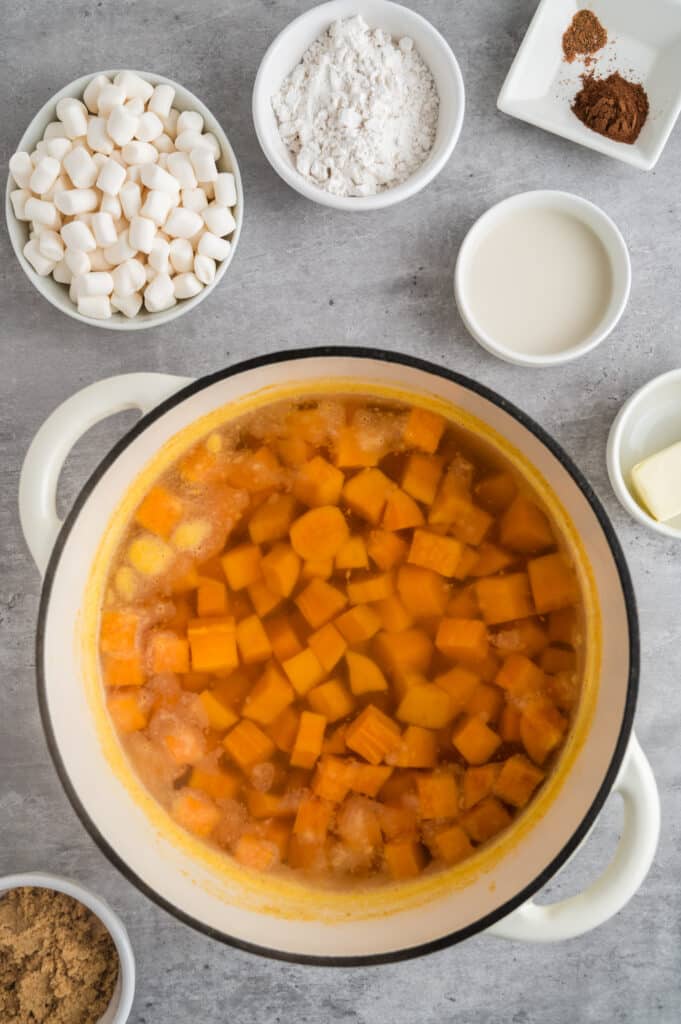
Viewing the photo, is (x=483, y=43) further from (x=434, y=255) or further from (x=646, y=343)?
(x=646, y=343)

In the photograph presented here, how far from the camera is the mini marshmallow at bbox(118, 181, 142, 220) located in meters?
1.20

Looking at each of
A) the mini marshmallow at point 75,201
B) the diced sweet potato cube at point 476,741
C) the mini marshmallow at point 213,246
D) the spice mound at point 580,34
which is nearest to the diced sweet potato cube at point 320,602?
the diced sweet potato cube at point 476,741

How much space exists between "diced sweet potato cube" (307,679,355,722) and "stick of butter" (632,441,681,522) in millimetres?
467

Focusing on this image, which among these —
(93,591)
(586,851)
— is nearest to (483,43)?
(93,591)

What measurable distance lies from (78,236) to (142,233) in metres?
0.08

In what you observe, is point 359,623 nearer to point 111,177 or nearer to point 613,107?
point 111,177

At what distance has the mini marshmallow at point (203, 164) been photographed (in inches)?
47.2

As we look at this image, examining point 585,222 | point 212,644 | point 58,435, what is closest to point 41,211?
point 58,435

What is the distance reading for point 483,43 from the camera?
1.28 metres

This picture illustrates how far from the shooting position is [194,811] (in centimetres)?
122

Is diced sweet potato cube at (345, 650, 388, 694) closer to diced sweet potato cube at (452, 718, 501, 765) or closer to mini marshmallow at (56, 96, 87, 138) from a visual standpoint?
diced sweet potato cube at (452, 718, 501, 765)

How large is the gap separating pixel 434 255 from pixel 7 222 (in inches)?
22.4

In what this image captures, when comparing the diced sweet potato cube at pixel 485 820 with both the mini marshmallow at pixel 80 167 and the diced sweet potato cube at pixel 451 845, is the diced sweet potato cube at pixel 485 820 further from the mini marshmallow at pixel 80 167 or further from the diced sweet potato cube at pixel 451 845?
the mini marshmallow at pixel 80 167

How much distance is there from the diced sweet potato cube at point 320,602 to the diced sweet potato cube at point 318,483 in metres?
0.10
